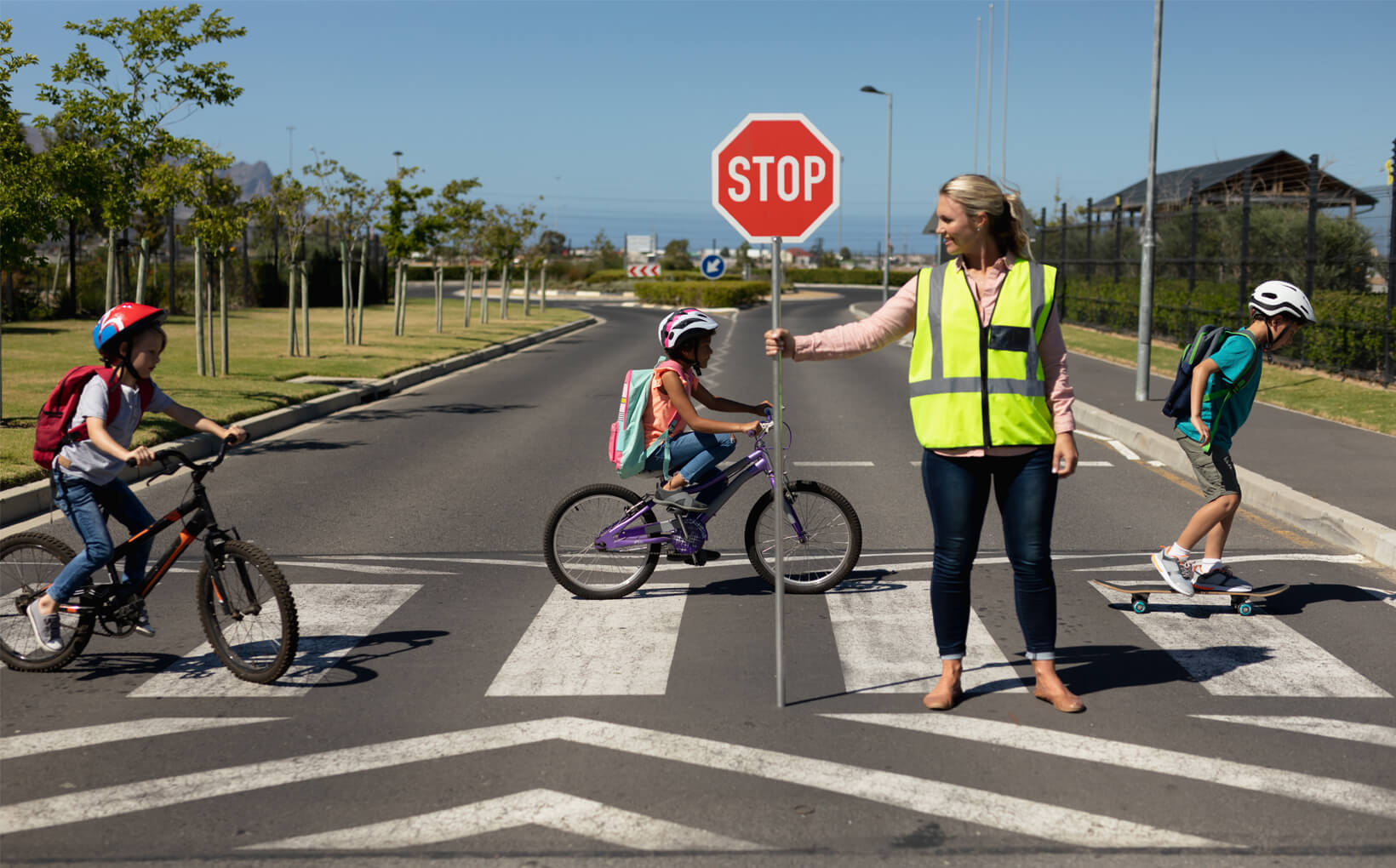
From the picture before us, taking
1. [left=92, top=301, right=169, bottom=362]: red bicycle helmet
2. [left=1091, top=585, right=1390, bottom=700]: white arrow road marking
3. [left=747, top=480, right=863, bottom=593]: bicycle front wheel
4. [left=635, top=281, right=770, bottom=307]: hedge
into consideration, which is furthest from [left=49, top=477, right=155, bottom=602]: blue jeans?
[left=635, top=281, right=770, bottom=307]: hedge

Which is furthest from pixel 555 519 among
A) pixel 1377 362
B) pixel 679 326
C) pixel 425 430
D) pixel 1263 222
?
pixel 1263 222

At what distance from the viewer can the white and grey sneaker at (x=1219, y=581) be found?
7.04m

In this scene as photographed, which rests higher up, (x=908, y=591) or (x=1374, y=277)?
(x=1374, y=277)

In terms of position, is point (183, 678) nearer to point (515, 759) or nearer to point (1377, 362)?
point (515, 759)

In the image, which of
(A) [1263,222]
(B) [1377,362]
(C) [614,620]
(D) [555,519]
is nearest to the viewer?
(C) [614,620]

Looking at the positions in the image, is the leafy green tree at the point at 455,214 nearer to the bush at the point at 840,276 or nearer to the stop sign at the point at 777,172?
the stop sign at the point at 777,172

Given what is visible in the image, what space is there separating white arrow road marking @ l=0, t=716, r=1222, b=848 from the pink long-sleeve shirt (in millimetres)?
1272

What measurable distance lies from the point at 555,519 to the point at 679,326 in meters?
1.19

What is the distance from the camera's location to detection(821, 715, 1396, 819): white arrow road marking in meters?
4.38

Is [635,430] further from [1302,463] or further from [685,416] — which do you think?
[1302,463]

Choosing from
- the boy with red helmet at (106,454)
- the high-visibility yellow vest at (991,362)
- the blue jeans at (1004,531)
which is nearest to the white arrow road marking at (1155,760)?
the blue jeans at (1004,531)

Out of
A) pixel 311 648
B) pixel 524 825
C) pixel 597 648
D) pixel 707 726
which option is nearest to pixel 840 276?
pixel 597 648

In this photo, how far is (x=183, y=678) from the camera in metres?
5.77

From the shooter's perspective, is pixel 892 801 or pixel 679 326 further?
pixel 679 326
